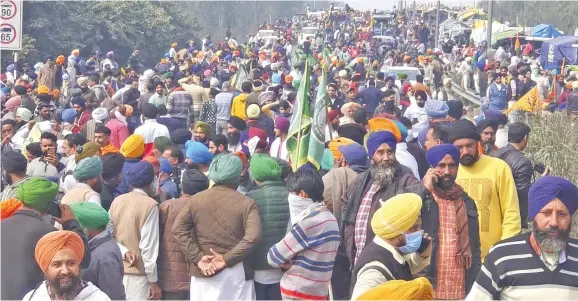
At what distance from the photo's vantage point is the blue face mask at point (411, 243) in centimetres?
568

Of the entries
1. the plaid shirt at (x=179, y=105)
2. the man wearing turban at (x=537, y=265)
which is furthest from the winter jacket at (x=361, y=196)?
the plaid shirt at (x=179, y=105)

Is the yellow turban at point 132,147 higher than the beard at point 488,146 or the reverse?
the reverse

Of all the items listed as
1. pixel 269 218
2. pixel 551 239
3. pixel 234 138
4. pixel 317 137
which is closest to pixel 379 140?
pixel 269 218

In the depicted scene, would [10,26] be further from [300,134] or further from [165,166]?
[300,134]

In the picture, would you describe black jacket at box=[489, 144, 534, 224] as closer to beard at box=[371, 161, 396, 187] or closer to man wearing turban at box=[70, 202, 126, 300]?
beard at box=[371, 161, 396, 187]

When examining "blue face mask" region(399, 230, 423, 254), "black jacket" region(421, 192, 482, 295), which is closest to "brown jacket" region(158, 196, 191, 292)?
"black jacket" region(421, 192, 482, 295)

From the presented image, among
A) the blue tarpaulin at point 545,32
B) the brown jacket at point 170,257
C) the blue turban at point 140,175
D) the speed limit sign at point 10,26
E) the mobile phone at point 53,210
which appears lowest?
the brown jacket at point 170,257

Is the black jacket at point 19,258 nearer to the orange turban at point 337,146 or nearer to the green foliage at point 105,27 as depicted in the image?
the orange turban at point 337,146

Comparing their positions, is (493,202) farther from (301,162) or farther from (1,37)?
(1,37)

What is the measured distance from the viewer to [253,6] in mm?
74188

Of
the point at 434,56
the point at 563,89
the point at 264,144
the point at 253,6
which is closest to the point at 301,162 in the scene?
the point at 264,144

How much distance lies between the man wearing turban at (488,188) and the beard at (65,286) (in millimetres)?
2935

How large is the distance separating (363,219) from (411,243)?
189 centimetres

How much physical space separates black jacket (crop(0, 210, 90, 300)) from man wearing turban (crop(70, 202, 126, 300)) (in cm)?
15
